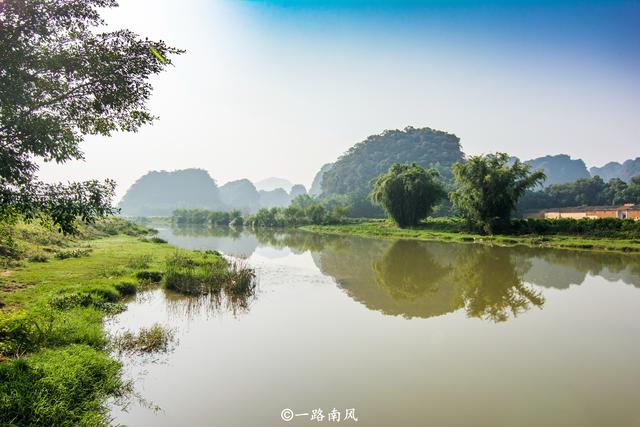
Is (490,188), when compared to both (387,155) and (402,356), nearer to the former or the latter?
(402,356)

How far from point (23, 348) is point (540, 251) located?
25.5m

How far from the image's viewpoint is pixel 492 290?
12.9 metres

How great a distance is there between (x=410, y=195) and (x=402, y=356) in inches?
1445

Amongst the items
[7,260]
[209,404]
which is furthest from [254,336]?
[7,260]

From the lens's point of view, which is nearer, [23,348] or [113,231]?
[23,348]

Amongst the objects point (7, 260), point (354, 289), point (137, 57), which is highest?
point (137, 57)

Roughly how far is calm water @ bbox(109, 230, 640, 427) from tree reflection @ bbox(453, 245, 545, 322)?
0.23 feet

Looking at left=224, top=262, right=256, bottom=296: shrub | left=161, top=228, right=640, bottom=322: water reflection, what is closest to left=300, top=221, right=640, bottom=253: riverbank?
left=161, top=228, right=640, bottom=322: water reflection

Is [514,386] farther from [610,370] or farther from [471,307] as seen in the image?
[471,307]

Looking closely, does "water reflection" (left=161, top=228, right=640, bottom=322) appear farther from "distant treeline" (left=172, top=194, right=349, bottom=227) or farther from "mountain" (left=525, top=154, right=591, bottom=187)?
"mountain" (left=525, top=154, right=591, bottom=187)

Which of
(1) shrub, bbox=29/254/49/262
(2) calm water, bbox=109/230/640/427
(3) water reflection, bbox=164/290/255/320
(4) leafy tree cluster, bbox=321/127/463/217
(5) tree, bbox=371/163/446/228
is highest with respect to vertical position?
(4) leafy tree cluster, bbox=321/127/463/217

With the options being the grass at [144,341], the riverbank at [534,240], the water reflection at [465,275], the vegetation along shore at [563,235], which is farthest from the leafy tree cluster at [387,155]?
the grass at [144,341]

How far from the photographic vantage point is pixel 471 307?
1076 centimetres

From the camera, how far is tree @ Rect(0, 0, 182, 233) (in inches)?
199
